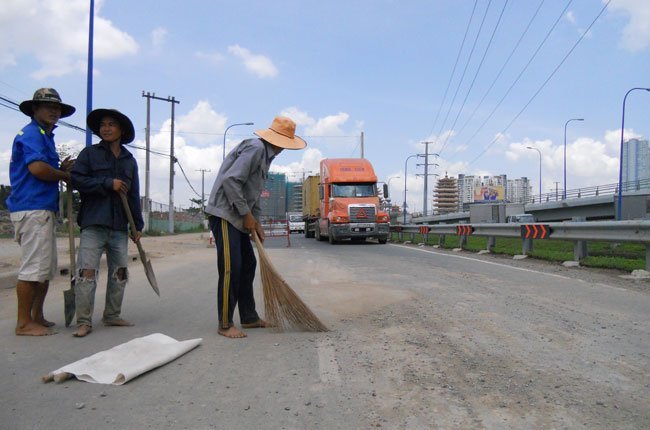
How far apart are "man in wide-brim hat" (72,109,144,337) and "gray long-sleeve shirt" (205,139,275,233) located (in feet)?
2.81

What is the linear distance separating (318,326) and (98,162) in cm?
247

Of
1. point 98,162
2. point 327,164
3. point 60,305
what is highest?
point 327,164

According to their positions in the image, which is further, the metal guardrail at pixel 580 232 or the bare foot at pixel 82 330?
the metal guardrail at pixel 580 232

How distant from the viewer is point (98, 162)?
4.73 metres

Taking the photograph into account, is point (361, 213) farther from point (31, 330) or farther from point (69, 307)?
point (31, 330)

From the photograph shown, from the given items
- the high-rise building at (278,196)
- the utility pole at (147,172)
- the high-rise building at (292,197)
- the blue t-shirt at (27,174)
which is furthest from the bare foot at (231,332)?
the high-rise building at (278,196)

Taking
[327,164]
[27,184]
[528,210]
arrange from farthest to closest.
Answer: [528,210] < [327,164] < [27,184]

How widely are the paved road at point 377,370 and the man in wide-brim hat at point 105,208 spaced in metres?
0.33

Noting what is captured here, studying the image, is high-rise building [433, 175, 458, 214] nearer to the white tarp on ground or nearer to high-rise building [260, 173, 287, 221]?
high-rise building [260, 173, 287, 221]

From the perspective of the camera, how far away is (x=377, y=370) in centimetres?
351

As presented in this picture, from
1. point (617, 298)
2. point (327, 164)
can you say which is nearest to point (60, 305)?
point (617, 298)

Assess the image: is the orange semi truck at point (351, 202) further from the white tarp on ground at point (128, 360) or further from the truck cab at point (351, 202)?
the white tarp on ground at point (128, 360)

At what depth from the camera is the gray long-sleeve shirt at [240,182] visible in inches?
178

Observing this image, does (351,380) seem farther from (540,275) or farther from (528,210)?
(528,210)
